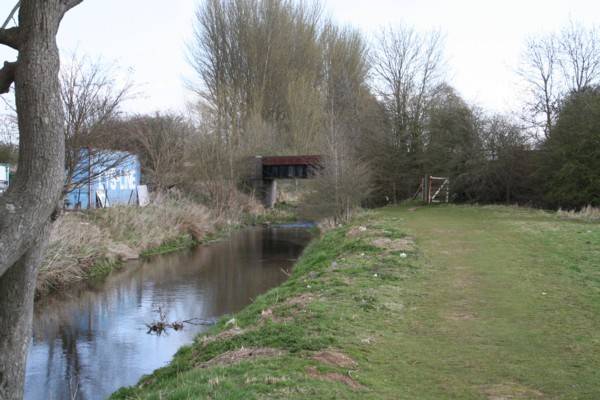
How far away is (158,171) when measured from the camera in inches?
1423

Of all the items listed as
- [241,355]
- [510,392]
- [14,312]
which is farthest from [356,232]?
[14,312]

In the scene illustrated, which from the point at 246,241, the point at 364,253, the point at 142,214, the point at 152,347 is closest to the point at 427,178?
the point at 246,241

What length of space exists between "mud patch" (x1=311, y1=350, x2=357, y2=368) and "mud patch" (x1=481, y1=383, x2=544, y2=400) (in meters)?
1.44

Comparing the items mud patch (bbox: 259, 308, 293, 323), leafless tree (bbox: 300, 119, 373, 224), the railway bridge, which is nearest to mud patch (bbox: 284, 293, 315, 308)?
mud patch (bbox: 259, 308, 293, 323)

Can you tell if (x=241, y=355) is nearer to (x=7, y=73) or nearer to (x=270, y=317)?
(x=270, y=317)

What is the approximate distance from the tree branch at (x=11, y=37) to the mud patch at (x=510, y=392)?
5.11m

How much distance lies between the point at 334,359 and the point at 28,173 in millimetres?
3742

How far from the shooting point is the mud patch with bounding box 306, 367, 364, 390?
594 centimetres

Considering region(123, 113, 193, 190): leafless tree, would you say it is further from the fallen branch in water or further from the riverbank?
the fallen branch in water

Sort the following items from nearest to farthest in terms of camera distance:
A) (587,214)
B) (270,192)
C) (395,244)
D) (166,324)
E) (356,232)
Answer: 1. (166,324)
2. (395,244)
3. (356,232)
4. (587,214)
5. (270,192)

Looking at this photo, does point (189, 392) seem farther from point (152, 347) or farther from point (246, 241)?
point (246, 241)

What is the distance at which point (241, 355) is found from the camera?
756 cm

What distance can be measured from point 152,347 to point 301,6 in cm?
4900

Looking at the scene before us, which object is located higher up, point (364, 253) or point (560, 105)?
point (560, 105)
